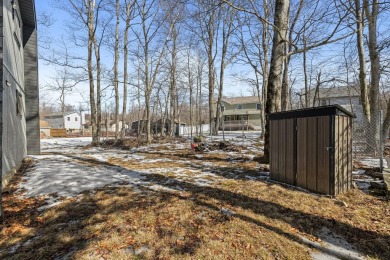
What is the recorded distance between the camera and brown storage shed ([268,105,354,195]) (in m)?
3.87

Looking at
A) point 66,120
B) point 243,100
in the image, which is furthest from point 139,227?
point 66,120

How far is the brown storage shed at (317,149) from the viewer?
12.7 feet

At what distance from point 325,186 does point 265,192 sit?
3.54ft

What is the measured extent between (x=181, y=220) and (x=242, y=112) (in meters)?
38.3

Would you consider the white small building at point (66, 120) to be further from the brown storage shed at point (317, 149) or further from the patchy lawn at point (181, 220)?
the brown storage shed at point (317, 149)

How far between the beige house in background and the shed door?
31.2 metres

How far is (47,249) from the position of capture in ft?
7.78

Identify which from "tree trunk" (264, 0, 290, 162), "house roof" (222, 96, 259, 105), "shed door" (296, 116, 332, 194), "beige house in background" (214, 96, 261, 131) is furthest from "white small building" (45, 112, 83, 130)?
"shed door" (296, 116, 332, 194)

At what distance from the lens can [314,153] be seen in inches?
161

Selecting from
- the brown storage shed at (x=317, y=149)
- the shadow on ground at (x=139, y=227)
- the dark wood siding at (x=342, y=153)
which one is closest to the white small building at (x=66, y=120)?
the shadow on ground at (x=139, y=227)

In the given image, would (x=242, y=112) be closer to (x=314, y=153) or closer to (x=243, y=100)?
(x=243, y=100)

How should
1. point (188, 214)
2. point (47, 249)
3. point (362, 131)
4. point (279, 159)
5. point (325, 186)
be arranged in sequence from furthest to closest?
point (362, 131), point (279, 159), point (325, 186), point (188, 214), point (47, 249)

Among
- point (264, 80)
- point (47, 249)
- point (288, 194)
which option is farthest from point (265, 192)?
point (264, 80)

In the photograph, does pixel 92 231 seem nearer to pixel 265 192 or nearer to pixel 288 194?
pixel 265 192
